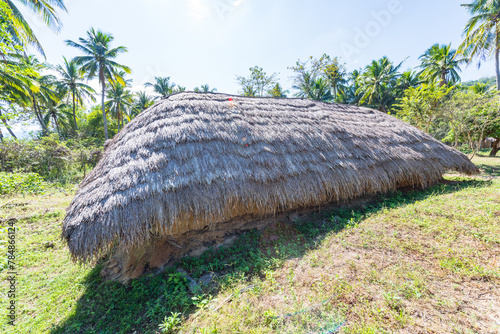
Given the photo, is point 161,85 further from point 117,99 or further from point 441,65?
point 441,65

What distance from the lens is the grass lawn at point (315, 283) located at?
5.66 ft

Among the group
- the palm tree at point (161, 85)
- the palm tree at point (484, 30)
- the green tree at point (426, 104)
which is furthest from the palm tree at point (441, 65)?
the palm tree at point (161, 85)

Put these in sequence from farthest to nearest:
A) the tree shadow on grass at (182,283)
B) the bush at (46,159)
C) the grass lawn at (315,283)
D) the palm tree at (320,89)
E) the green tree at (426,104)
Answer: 1. the palm tree at (320,89)
2. the green tree at (426,104)
3. the bush at (46,159)
4. the tree shadow on grass at (182,283)
5. the grass lawn at (315,283)

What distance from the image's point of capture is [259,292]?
2217 millimetres

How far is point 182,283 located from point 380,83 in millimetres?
21402

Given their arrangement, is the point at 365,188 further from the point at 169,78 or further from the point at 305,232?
the point at 169,78

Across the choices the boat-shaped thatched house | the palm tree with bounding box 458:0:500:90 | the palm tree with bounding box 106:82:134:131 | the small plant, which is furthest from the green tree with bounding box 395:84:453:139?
the palm tree with bounding box 106:82:134:131

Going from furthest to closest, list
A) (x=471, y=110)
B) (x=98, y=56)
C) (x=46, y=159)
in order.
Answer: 1. (x=98, y=56)
2. (x=46, y=159)
3. (x=471, y=110)

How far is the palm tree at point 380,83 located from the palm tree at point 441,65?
2.13 meters

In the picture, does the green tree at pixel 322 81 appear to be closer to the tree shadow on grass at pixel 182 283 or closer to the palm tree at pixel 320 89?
the palm tree at pixel 320 89

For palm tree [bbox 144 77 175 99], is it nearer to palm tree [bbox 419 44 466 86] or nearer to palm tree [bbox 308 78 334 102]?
palm tree [bbox 308 78 334 102]

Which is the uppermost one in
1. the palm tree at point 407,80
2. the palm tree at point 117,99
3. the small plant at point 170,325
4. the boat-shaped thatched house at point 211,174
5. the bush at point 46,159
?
the palm tree at point 117,99

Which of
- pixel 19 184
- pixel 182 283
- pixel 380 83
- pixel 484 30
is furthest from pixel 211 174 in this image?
pixel 380 83

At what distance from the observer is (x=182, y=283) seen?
275cm
